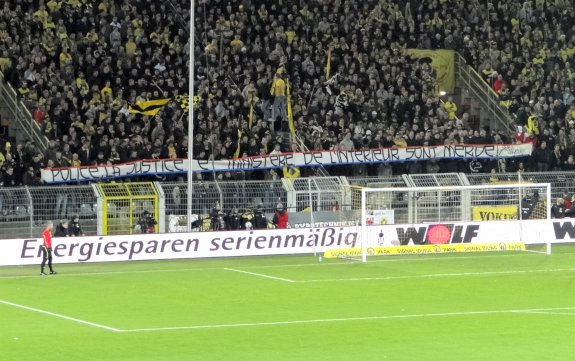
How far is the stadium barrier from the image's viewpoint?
3222 centimetres

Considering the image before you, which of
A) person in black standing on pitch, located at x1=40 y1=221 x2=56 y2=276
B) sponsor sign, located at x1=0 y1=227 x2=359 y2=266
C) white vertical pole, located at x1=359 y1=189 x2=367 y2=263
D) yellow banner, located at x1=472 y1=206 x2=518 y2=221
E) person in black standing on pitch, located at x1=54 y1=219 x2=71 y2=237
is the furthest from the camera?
yellow banner, located at x1=472 y1=206 x2=518 y2=221

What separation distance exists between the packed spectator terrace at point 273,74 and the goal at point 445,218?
15.1 feet

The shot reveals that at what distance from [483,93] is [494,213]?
1146cm

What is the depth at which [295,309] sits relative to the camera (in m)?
24.7

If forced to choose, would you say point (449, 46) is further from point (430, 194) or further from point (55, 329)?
point (55, 329)

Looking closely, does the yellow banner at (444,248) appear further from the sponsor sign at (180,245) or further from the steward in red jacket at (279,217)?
the steward in red jacket at (279,217)

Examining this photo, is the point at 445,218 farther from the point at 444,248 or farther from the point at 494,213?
the point at 444,248

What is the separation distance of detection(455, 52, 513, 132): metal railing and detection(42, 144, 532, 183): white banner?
4356 mm

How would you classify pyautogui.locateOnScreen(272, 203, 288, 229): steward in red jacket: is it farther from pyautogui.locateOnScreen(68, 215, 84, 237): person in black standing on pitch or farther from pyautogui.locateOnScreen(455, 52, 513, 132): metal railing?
pyautogui.locateOnScreen(455, 52, 513, 132): metal railing

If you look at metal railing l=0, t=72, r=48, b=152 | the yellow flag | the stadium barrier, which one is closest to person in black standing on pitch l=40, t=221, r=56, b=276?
the stadium barrier

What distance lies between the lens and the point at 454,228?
34.8 m

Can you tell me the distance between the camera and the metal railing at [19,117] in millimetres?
38875

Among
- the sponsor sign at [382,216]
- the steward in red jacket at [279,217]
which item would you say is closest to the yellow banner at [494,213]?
the sponsor sign at [382,216]

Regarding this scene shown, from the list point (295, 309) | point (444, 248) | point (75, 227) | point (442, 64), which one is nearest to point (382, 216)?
point (444, 248)
